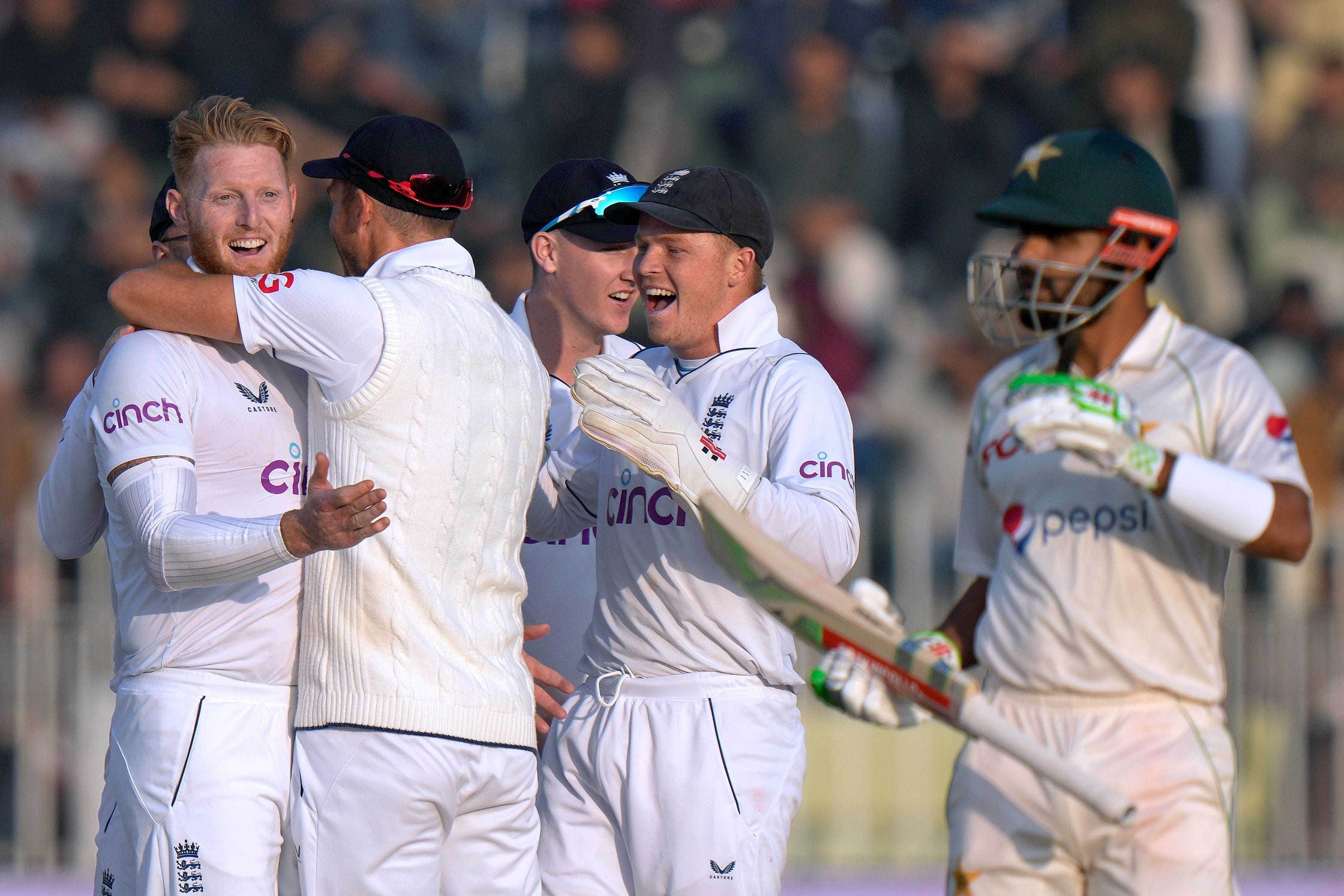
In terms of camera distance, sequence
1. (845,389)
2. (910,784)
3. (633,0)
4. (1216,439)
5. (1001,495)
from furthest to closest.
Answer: (633,0) < (845,389) < (910,784) < (1001,495) < (1216,439)

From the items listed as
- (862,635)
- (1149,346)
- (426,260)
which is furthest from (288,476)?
(1149,346)

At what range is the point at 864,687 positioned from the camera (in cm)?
362

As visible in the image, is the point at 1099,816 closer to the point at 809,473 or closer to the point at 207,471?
the point at 809,473

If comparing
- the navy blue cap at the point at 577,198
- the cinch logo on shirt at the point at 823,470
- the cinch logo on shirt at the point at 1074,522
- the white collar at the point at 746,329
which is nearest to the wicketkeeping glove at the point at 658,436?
the cinch logo on shirt at the point at 823,470

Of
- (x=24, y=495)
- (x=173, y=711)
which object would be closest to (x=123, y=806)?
(x=173, y=711)

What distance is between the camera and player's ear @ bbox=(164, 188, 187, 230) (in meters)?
4.09

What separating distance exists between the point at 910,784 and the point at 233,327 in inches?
192

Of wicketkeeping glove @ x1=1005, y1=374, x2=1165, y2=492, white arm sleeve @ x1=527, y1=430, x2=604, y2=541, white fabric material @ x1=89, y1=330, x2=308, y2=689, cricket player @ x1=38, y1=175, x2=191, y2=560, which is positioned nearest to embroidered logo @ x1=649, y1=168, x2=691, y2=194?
white arm sleeve @ x1=527, y1=430, x2=604, y2=541

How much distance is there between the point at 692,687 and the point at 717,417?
0.71m

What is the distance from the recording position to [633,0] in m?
10.5

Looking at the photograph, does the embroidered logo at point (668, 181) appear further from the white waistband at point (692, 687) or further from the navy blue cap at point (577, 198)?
the white waistband at point (692, 687)

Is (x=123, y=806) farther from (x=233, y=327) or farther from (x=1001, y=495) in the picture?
(x=1001, y=495)

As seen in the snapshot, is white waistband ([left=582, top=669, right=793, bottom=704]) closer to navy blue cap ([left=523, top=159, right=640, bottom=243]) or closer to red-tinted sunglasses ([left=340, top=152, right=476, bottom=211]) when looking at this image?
red-tinted sunglasses ([left=340, top=152, right=476, bottom=211])

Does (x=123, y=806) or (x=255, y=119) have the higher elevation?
(x=255, y=119)
